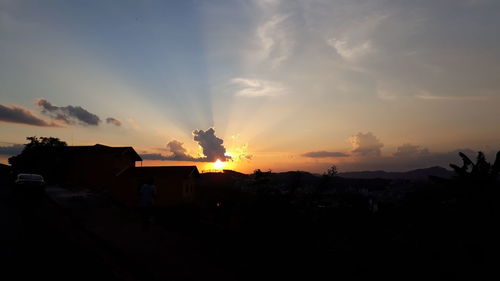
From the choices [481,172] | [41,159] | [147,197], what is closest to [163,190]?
[147,197]

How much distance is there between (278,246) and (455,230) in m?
4.14

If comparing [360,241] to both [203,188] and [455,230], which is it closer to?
[455,230]

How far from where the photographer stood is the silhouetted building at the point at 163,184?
1234 inches

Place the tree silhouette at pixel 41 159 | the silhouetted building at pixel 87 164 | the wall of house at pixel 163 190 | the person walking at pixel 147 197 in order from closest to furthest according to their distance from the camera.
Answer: the person walking at pixel 147 197 < the wall of house at pixel 163 190 < the silhouetted building at pixel 87 164 < the tree silhouette at pixel 41 159

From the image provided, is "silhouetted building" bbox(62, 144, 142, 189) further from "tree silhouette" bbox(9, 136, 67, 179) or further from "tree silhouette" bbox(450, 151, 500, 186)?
"tree silhouette" bbox(450, 151, 500, 186)

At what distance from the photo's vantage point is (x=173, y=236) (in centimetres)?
1254

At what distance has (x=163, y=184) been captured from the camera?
103 feet

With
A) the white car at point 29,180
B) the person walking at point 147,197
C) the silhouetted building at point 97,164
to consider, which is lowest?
the person walking at point 147,197

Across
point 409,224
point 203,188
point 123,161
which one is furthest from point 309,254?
point 123,161

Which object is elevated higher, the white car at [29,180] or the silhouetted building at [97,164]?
the silhouetted building at [97,164]

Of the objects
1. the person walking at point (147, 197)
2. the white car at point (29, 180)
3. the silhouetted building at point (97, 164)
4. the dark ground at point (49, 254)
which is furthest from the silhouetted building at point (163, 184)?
the person walking at point (147, 197)

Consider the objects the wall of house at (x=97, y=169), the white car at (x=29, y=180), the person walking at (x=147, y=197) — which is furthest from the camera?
the wall of house at (x=97, y=169)

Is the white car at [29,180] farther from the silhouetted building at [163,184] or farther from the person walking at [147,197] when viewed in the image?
the person walking at [147,197]

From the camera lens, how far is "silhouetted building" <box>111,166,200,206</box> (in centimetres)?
3134
